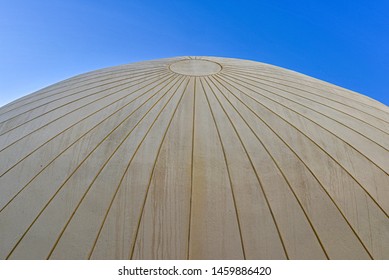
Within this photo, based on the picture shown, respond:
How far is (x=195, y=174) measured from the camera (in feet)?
20.2

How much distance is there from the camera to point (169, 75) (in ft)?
30.0

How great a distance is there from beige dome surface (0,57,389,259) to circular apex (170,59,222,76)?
1.21 feet

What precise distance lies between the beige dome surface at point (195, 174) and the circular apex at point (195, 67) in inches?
14.5

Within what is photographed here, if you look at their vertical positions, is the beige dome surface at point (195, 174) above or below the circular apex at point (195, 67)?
below

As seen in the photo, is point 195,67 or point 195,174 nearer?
point 195,174

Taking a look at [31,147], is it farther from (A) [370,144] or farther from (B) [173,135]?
(A) [370,144]

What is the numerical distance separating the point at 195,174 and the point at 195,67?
4.48 m

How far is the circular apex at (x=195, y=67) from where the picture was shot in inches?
366

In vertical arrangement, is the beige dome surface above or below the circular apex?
below

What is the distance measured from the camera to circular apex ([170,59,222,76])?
366 inches

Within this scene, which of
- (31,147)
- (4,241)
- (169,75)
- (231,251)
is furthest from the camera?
(169,75)

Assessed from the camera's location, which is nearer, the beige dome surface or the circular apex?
the beige dome surface

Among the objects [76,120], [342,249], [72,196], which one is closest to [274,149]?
[342,249]

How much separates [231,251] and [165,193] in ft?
4.73
